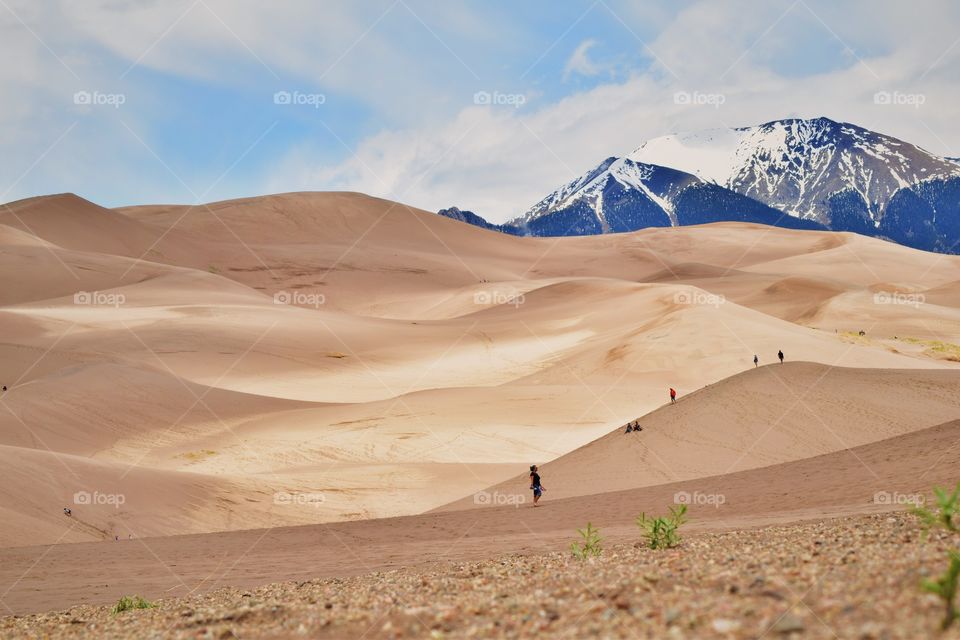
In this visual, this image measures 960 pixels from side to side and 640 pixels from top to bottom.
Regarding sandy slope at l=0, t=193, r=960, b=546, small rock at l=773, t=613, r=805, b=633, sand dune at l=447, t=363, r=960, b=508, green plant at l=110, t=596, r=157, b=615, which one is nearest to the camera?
small rock at l=773, t=613, r=805, b=633

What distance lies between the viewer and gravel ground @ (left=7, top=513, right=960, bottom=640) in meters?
4.56

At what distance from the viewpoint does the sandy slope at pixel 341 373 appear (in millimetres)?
19547

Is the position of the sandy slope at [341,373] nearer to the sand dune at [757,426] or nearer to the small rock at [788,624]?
the sand dune at [757,426]

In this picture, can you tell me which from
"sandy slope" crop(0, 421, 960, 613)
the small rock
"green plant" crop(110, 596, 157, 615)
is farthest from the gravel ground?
"sandy slope" crop(0, 421, 960, 613)

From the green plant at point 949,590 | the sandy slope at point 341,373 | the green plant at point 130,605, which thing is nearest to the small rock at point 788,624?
the green plant at point 949,590

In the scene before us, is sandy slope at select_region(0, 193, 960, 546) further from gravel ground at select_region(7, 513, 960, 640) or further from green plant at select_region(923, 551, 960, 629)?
green plant at select_region(923, 551, 960, 629)

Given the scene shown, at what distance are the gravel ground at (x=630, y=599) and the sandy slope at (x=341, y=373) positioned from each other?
338 inches

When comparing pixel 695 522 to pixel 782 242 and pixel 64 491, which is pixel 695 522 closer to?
pixel 64 491

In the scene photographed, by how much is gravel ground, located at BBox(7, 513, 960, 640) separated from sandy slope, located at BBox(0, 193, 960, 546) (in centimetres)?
859

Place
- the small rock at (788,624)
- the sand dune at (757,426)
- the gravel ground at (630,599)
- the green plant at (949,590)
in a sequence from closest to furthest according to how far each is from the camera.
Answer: the green plant at (949,590) → the small rock at (788,624) → the gravel ground at (630,599) → the sand dune at (757,426)

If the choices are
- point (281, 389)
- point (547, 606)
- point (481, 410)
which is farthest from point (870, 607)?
point (281, 389)

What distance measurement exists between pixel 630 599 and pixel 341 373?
1506 inches

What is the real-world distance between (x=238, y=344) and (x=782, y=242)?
119976mm

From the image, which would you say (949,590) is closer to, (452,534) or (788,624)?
(788,624)
